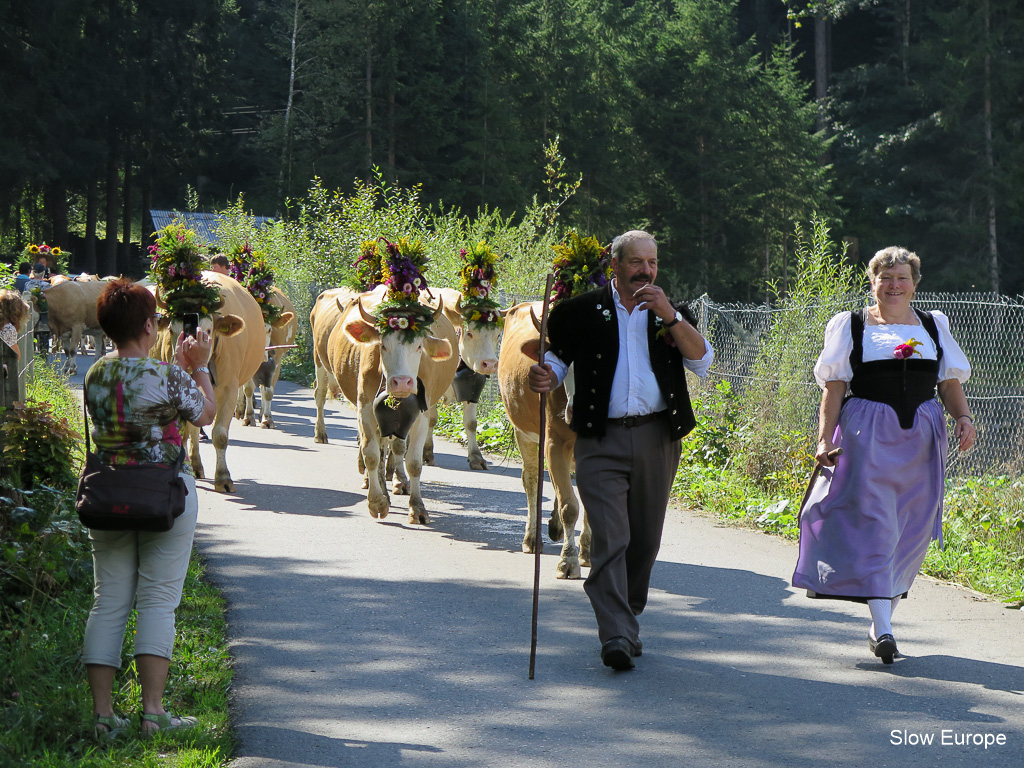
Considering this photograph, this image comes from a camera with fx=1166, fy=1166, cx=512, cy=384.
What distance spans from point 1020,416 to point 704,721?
6314 mm

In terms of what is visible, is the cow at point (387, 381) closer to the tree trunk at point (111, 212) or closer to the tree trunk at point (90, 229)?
the tree trunk at point (111, 212)

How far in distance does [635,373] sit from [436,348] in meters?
4.20

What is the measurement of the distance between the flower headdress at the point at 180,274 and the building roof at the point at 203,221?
9.40 m

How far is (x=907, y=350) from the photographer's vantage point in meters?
5.96

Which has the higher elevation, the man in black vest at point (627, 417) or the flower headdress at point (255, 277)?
→ the flower headdress at point (255, 277)

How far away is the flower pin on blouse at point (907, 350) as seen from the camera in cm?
596

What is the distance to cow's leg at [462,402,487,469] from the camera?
12.9m

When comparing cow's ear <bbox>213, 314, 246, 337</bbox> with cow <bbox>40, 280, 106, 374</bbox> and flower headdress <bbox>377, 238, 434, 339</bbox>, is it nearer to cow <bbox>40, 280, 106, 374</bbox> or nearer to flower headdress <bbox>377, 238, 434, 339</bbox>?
flower headdress <bbox>377, 238, 434, 339</bbox>

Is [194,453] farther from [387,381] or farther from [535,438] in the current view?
[535,438]

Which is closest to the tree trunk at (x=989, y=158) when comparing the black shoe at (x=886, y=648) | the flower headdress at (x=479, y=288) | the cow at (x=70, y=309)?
the cow at (x=70, y=309)

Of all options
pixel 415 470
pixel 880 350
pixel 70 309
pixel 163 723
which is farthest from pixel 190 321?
pixel 70 309

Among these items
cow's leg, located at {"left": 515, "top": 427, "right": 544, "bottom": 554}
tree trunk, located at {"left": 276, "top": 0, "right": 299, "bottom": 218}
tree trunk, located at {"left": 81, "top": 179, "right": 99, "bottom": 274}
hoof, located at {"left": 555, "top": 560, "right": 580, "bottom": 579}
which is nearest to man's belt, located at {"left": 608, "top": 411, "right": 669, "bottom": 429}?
hoof, located at {"left": 555, "top": 560, "right": 580, "bottom": 579}

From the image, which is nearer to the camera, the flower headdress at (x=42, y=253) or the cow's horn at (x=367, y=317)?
the cow's horn at (x=367, y=317)

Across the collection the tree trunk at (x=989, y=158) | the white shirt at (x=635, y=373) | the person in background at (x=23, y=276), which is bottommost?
the white shirt at (x=635, y=373)
